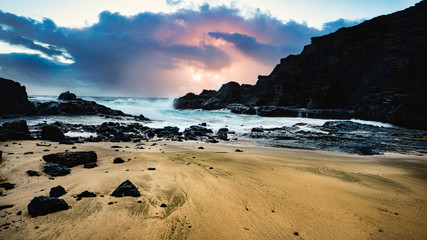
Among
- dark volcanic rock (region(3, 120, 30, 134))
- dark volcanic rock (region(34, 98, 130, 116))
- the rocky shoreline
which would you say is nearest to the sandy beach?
dark volcanic rock (region(3, 120, 30, 134))

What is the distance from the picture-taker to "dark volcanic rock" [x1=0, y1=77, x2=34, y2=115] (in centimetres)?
1948

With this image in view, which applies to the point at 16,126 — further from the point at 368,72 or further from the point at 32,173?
the point at 368,72

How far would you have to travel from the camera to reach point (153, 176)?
3.76 meters

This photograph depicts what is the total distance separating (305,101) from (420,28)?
22623 millimetres

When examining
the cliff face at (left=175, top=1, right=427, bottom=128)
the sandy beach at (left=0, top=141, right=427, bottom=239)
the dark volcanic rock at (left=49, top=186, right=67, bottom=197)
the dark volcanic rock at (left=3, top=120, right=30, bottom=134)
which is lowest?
the sandy beach at (left=0, top=141, right=427, bottom=239)

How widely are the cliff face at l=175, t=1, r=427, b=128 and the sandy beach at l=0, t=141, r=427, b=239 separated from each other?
22481 mm

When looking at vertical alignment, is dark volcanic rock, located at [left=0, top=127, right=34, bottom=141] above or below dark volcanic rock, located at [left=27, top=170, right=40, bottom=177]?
above

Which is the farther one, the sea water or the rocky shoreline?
the sea water

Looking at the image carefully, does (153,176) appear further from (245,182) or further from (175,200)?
(245,182)

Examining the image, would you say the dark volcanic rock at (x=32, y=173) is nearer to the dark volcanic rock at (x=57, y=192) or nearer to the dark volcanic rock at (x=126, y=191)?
the dark volcanic rock at (x=57, y=192)

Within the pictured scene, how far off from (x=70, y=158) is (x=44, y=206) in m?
2.56

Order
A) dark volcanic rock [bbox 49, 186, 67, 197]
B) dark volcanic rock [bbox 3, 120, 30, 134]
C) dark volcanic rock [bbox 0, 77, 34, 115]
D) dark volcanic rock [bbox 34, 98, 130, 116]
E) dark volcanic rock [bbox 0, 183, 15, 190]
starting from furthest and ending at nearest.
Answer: dark volcanic rock [bbox 34, 98, 130, 116]
dark volcanic rock [bbox 0, 77, 34, 115]
dark volcanic rock [bbox 3, 120, 30, 134]
dark volcanic rock [bbox 0, 183, 15, 190]
dark volcanic rock [bbox 49, 186, 67, 197]

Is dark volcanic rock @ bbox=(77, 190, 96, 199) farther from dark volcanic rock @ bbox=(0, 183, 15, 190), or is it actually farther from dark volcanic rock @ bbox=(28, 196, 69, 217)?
dark volcanic rock @ bbox=(0, 183, 15, 190)

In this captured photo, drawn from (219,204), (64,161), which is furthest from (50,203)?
(64,161)
